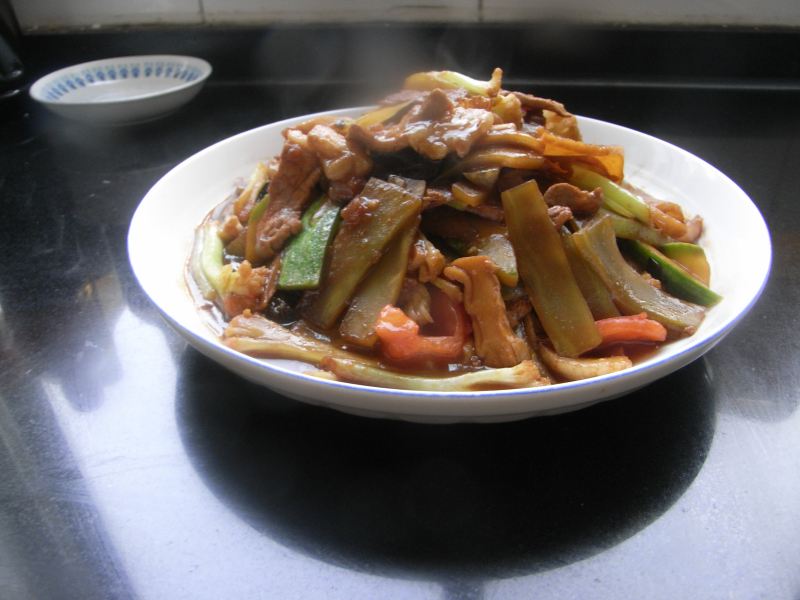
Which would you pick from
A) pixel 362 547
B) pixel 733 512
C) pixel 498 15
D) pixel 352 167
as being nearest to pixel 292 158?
pixel 352 167

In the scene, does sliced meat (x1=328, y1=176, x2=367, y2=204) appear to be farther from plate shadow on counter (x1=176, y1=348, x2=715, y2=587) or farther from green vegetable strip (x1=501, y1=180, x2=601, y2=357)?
plate shadow on counter (x1=176, y1=348, x2=715, y2=587)

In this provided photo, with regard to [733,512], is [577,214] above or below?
above

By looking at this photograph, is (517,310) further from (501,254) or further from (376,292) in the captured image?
(376,292)

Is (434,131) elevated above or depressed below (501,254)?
above

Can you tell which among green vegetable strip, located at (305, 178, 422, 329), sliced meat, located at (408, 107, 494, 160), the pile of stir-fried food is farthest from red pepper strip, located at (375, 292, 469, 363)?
sliced meat, located at (408, 107, 494, 160)

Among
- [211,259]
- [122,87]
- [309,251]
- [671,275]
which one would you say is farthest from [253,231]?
[122,87]

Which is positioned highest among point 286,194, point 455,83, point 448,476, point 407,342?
point 455,83

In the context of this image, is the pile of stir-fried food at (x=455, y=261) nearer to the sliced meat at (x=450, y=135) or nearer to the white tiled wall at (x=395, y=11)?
the sliced meat at (x=450, y=135)

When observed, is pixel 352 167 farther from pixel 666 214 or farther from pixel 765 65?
pixel 765 65

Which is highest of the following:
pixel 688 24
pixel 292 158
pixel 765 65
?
pixel 292 158
